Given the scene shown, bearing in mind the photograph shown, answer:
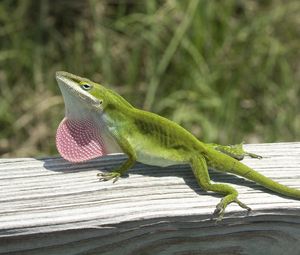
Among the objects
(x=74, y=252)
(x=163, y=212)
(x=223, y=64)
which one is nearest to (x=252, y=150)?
(x=163, y=212)

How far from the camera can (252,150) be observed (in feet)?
6.12

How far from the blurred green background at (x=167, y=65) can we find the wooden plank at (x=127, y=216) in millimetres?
2399

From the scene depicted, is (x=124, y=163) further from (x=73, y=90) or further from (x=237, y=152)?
(x=237, y=152)

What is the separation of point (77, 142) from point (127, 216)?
40 cm

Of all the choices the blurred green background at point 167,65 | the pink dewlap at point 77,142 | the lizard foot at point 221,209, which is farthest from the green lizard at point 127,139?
the blurred green background at point 167,65

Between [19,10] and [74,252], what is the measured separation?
3619 millimetres

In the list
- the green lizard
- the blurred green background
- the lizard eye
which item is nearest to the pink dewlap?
the green lizard

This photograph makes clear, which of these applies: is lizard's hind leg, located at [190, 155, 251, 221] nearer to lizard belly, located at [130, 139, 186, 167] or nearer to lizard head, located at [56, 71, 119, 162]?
lizard belly, located at [130, 139, 186, 167]

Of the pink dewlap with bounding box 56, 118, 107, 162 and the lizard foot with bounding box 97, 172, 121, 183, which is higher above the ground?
the pink dewlap with bounding box 56, 118, 107, 162

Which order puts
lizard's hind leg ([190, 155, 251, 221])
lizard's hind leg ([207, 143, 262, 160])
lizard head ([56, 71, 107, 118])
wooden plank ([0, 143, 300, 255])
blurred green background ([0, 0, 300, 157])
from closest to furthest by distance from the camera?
wooden plank ([0, 143, 300, 255])
lizard's hind leg ([190, 155, 251, 221])
lizard head ([56, 71, 107, 118])
lizard's hind leg ([207, 143, 262, 160])
blurred green background ([0, 0, 300, 157])

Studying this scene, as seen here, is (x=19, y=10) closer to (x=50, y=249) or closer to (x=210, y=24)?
(x=210, y=24)

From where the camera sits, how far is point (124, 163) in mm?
1724

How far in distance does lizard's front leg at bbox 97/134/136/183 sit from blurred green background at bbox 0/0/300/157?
2088 millimetres

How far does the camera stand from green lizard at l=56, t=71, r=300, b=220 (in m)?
1.61
